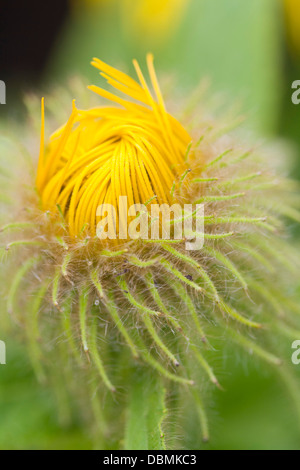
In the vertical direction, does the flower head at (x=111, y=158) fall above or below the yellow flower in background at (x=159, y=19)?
below

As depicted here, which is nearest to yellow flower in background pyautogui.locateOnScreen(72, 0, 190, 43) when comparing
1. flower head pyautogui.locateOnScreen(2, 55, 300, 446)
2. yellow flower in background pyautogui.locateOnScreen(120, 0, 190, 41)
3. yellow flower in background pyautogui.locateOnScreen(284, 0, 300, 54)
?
yellow flower in background pyautogui.locateOnScreen(120, 0, 190, 41)

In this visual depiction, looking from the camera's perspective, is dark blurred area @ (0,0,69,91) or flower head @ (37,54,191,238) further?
dark blurred area @ (0,0,69,91)

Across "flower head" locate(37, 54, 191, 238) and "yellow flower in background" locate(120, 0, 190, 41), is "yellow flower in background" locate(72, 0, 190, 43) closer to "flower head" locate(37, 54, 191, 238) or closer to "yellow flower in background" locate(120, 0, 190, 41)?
"yellow flower in background" locate(120, 0, 190, 41)

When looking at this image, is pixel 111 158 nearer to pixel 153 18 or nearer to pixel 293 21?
pixel 153 18

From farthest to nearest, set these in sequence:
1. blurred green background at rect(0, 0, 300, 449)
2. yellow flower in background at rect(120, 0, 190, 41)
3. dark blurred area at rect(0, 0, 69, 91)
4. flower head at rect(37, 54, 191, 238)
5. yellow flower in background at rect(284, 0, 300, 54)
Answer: dark blurred area at rect(0, 0, 69, 91), yellow flower in background at rect(284, 0, 300, 54), yellow flower in background at rect(120, 0, 190, 41), blurred green background at rect(0, 0, 300, 449), flower head at rect(37, 54, 191, 238)

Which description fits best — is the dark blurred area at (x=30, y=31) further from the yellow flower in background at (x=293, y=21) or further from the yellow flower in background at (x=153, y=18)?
the yellow flower in background at (x=293, y=21)

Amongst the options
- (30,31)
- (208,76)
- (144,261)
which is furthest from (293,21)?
(144,261)

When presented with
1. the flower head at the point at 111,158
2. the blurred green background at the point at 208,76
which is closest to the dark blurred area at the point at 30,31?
the blurred green background at the point at 208,76
